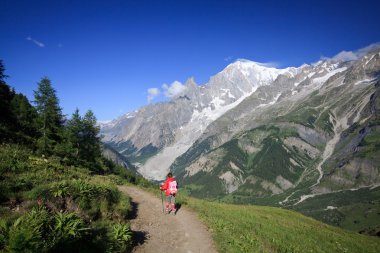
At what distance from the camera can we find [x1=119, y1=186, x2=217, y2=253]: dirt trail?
1897cm

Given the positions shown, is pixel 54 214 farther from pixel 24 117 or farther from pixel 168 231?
pixel 24 117

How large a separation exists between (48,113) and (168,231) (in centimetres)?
4839

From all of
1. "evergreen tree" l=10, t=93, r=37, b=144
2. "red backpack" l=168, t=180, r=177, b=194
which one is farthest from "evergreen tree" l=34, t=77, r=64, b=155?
"red backpack" l=168, t=180, r=177, b=194

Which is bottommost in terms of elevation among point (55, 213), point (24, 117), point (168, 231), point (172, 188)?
point (168, 231)

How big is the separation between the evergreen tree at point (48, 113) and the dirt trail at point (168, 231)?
38618mm

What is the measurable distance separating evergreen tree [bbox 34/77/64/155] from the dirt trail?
38.6 metres

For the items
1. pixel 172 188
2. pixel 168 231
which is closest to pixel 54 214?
pixel 168 231

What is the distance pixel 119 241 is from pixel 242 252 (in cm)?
813

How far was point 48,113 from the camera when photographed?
2395 inches

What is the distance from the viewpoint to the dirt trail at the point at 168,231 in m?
19.0

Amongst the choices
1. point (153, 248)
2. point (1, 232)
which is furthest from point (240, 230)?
point (1, 232)

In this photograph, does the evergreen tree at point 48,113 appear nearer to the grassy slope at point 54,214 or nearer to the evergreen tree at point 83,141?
the evergreen tree at point 83,141

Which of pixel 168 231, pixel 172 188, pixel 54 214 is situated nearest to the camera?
pixel 54 214

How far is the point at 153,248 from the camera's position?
18.2 meters
